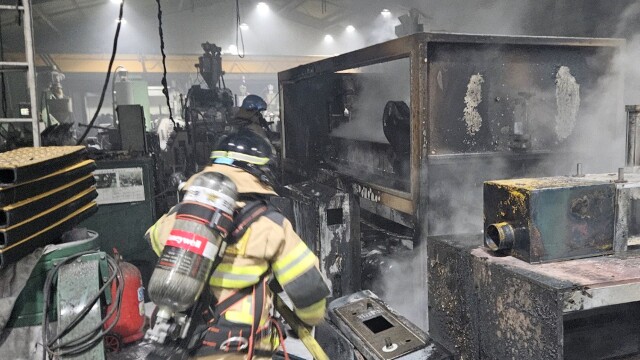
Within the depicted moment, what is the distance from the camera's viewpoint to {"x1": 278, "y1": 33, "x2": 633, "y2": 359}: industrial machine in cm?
215

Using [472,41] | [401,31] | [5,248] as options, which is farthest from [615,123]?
[401,31]

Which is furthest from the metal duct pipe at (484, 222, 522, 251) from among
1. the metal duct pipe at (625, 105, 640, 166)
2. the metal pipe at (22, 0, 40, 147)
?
the metal pipe at (22, 0, 40, 147)

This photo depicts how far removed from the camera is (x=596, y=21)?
6020mm

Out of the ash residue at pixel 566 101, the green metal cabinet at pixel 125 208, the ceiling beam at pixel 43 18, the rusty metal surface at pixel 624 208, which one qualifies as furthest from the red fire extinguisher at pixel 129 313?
the ceiling beam at pixel 43 18

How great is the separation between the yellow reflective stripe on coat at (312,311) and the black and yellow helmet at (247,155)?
618 millimetres

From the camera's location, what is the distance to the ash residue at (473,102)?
134 inches

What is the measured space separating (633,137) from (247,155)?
231cm

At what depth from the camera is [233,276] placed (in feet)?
6.47

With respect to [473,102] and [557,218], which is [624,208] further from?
[473,102]

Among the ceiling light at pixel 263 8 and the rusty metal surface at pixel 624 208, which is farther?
the ceiling light at pixel 263 8

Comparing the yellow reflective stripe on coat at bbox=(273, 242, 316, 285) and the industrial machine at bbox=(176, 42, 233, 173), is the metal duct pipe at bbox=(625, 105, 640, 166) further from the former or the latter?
the industrial machine at bbox=(176, 42, 233, 173)

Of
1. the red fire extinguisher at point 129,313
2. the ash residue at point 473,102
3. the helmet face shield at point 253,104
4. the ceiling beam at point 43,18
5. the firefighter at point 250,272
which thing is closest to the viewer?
the firefighter at point 250,272

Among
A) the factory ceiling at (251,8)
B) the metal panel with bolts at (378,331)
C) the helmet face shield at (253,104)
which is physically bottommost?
the metal panel with bolts at (378,331)

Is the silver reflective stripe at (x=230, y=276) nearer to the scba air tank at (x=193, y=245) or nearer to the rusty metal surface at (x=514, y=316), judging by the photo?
the scba air tank at (x=193, y=245)
